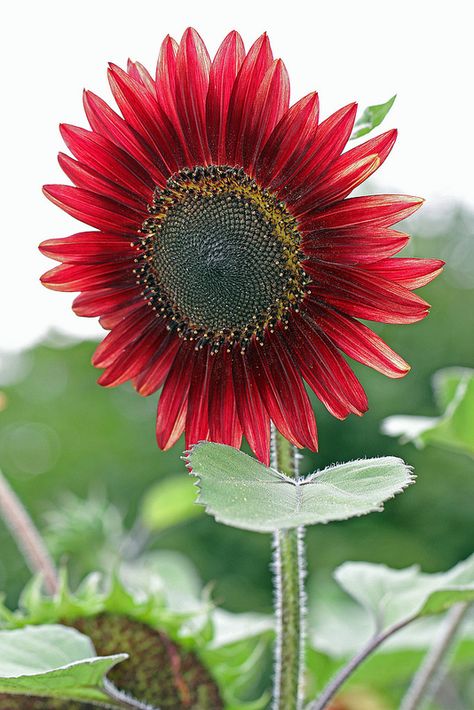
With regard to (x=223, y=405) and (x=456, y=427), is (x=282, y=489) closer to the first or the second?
(x=223, y=405)

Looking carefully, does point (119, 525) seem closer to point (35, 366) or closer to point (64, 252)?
point (64, 252)

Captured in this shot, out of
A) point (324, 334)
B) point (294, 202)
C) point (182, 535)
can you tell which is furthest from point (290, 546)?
point (182, 535)

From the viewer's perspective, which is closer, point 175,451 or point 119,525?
point 119,525


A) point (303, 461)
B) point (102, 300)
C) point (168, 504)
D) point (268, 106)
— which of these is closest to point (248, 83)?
point (268, 106)

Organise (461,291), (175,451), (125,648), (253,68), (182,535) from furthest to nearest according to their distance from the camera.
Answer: (461,291) → (175,451) → (182,535) → (125,648) → (253,68)

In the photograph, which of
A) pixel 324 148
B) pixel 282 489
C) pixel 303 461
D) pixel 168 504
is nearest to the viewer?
pixel 282 489

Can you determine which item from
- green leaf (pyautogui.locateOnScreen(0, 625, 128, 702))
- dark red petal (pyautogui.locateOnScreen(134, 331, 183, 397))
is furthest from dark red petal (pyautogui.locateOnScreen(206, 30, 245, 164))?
green leaf (pyautogui.locateOnScreen(0, 625, 128, 702))
